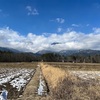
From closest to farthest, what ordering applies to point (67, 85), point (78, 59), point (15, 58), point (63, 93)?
point (63, 93), point (67, 85), point (15, 58), point (78, 59)

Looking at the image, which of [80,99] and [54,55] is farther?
[54,55]

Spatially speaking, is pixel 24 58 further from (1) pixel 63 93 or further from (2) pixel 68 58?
(1) pixel 63 93

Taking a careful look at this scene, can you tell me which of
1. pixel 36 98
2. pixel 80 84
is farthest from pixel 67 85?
pixel 36 98

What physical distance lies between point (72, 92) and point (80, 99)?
0.87m

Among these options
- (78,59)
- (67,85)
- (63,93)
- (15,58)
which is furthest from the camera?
(78,59)

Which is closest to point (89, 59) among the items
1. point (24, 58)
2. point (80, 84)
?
point (24, 58)

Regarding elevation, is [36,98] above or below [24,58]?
below

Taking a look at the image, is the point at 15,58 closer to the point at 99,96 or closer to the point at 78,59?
the point at 78,59

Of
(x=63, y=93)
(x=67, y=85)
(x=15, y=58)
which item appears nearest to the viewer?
(x=63, y=93)

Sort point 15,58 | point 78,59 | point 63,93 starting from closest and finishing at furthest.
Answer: point 63,93 → point 15,58 → point 78,59

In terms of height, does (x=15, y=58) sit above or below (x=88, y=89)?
above

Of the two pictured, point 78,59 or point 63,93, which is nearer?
point 63,93

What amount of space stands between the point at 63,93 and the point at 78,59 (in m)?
124

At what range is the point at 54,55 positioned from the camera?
445ft
